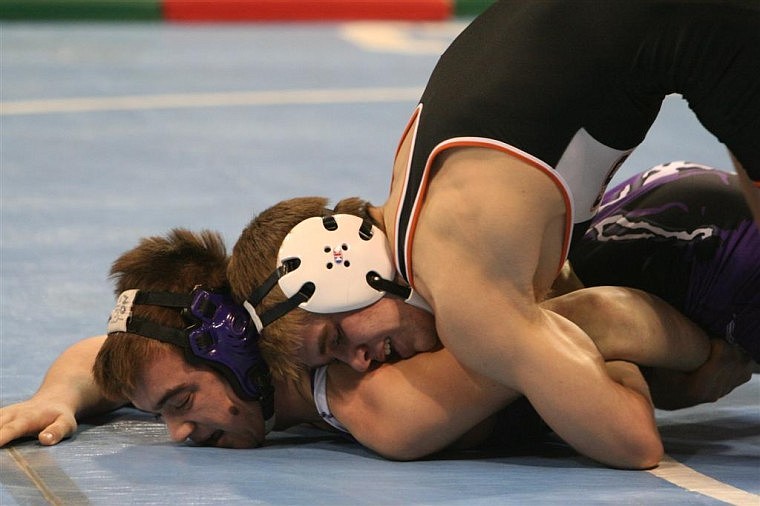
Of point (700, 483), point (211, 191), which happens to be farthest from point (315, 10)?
point (700, 483)

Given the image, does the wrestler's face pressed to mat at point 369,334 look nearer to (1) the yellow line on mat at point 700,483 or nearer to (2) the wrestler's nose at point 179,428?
(2) the wrestler's nose at point 179,428

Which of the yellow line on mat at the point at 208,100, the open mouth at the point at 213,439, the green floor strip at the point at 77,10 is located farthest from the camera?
the green floor strip at the point at 77,10

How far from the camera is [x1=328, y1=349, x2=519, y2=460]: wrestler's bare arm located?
11.2ft

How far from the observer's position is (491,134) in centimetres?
313

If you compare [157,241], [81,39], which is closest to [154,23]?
[81,39]

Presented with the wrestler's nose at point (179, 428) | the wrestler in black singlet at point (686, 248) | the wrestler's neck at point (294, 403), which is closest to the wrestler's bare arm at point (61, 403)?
the wrestler's nose at point (179, 428)

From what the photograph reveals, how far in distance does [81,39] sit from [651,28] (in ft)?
24.0

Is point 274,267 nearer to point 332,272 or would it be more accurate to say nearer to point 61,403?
point 332,272

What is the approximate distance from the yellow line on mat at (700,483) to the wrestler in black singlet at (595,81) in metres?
0.74

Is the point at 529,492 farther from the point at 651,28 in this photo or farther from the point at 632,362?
the point at 651,28

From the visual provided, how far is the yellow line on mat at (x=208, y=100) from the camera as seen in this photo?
25.2 ft

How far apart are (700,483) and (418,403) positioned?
0.72m

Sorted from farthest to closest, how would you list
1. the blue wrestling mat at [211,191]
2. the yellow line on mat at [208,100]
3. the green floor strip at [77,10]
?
the green floor strip at [77,10] → the yellow line on mat at [208,100] → the blue wrestling mat at [211,191]

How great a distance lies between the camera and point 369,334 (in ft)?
11.4
